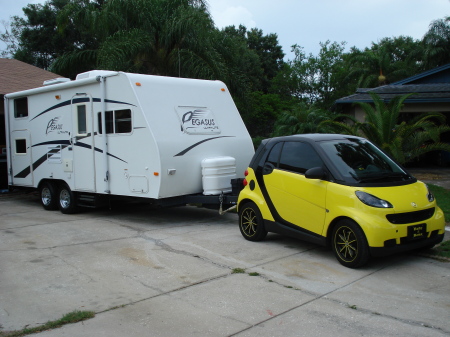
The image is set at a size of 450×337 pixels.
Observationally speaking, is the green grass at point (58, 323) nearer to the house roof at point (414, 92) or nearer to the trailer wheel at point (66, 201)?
the trailer wheel at point (66, 201)

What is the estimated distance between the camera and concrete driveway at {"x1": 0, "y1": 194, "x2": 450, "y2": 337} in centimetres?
468

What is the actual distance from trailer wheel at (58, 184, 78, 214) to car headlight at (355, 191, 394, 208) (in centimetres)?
714

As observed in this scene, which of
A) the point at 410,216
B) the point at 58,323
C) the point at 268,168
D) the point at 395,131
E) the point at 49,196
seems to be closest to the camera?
the point at 58,323

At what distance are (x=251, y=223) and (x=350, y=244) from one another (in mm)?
2026

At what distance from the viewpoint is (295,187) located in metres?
7.03

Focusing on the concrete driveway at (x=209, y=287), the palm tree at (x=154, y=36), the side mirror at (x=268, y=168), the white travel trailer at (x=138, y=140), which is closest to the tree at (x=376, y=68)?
the palm tree at (x=154, y=36)

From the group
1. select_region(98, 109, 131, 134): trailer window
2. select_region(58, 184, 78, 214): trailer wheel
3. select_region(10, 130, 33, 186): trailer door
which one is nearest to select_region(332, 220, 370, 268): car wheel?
select_region(98, 109, 131, 134): trailer window

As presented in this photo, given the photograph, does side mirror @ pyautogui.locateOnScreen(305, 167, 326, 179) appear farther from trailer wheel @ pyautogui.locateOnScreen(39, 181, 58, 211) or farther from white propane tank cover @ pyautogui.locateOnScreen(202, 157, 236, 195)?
trailer wheel @ pyautogui.locateOnScreen(39, 181, 58, 211)

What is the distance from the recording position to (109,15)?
17.4m

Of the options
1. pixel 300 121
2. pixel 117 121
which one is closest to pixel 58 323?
pixel 117 121

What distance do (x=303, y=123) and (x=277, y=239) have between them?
11.9 meters

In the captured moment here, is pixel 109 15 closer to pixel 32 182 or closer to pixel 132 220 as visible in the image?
pixel 32 182

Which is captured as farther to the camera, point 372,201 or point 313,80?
point 313,80

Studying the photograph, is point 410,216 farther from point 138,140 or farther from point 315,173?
point 138,140
